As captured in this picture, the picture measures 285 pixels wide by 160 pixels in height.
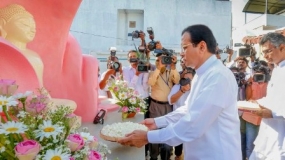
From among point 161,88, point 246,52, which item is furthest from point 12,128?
point 246,52

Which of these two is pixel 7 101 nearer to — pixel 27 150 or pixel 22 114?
pixel 22 114

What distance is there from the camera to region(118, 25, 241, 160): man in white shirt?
55.6 inches

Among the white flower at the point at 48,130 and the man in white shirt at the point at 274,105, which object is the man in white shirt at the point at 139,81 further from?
the white flower at the point at 48,130

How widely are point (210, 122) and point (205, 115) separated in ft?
0.16

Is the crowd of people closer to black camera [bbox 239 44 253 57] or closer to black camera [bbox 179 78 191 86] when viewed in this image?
black camera [bbox 179 78 191 86]

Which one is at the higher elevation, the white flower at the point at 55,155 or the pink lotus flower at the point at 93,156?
the white flower at the point at 55,155

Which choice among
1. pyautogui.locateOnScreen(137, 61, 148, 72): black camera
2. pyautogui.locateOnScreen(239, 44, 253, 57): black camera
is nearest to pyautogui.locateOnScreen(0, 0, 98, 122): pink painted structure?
pyautogui.locateOnScreen(137, 61, 148, 72): black camera

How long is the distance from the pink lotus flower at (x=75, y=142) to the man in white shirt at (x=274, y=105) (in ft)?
5.42

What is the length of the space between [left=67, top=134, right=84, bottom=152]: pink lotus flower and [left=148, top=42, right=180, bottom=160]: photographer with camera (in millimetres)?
2500

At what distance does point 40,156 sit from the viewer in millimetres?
730

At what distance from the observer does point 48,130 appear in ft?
2.46

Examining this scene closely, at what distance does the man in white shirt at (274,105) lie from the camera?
2.11 metres

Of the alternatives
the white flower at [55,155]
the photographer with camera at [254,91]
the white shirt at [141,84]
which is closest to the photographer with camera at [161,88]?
the white shirt at [141,84]

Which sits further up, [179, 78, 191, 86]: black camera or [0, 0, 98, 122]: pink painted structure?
[0, 0, 98, 122]: pink painted structure
